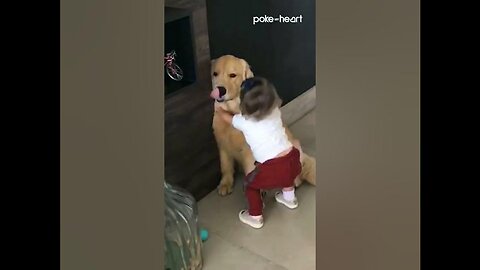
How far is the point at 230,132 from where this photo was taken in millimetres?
743

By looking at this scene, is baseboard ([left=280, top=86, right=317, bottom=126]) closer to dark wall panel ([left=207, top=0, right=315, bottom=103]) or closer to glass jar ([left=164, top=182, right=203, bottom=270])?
dark wall panel ([left=207, top=0, right=315, bottom=103])

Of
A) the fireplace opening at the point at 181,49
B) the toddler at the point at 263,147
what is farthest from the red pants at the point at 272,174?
the fireplace opening at the point at 181,49

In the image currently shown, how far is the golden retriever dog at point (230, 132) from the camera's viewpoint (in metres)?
0.72

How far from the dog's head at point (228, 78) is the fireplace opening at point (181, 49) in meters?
0.03

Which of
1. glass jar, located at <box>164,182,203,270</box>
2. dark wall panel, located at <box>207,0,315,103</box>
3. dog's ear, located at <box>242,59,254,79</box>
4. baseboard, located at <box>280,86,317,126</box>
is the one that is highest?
dark wall panel, located at <box>207,0,315,103</box>

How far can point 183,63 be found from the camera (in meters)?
0.71

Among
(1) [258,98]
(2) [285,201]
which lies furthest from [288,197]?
(1) [258,98]

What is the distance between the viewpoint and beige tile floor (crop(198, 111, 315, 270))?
70cm

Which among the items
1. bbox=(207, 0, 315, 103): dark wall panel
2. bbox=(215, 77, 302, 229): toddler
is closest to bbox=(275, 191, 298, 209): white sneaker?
bbox=(215, 77, 302, 229): toddler

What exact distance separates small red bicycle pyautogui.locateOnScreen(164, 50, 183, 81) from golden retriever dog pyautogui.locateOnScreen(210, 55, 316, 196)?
0.04 meters

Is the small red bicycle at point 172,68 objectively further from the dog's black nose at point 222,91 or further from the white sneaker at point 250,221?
the white sneaker at point 250,221
